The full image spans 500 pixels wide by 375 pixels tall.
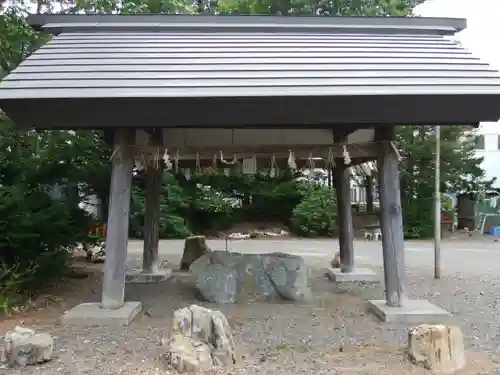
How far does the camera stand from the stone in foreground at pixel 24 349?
4.16 m

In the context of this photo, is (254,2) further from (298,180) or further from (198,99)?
(198,99)

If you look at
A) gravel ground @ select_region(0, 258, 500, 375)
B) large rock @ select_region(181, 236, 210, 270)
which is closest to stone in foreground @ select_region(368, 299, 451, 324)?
gravel ground @ select_region(0, 258, 500, 375)

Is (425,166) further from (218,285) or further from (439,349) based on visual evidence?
(439,349)

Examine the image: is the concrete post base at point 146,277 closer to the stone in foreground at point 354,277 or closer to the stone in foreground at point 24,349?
the stone in foreground at point 354,277

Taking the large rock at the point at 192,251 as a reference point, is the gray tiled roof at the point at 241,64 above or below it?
above

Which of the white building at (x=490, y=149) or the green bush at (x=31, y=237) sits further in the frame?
the white building at (x=490, y=149)

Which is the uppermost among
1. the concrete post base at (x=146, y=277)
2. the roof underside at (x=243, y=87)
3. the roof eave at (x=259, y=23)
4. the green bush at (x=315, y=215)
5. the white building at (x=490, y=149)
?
the white building at (x=490, y=149)

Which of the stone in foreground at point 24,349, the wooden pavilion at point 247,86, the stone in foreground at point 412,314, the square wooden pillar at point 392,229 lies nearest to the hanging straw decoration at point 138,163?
the wooden pavilion at point 247,86

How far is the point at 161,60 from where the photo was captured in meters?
5.91

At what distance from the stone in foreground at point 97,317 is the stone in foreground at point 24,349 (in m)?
1.35

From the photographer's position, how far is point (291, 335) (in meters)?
5.32

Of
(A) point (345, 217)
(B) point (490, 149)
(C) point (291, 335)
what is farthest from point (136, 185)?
(B) point (490, 149)

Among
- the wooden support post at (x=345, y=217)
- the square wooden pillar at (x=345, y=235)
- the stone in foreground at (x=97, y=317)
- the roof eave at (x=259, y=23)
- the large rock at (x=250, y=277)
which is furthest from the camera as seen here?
the wooden support post at (x=345, y=217)

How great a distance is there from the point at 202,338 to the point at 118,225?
231cm
